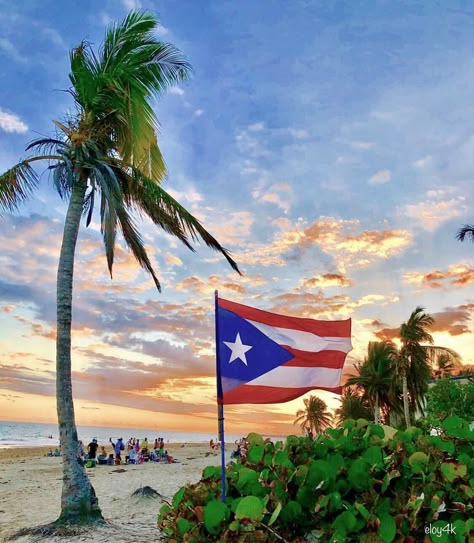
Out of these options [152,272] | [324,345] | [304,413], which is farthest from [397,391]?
[324,345]

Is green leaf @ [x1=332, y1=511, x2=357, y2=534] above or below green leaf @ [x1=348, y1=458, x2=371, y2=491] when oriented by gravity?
below

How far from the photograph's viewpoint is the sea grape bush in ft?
8.31

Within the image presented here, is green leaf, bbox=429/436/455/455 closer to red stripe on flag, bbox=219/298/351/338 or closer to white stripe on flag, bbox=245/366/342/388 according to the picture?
white stripe on flag, bbox=245/366/342/388

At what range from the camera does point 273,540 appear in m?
2.54

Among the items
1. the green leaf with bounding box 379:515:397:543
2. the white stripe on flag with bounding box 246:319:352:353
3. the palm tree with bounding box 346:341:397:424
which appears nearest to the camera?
the green leaf with bounding box 379:515:397:543

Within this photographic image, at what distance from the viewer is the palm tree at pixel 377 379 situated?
4894 cm

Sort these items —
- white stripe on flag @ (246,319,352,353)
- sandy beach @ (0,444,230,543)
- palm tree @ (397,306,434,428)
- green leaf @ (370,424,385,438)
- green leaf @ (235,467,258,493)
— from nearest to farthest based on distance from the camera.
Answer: green leaf @ (235,467,258,493) → green leaf @ (370,424,385,438) → white stripe on flag @ (246,319,352,353) → sandy beach @ (0,444,230,543) → palm tree @ (397,306,434,428)

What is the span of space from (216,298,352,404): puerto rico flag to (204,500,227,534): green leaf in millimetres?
1424

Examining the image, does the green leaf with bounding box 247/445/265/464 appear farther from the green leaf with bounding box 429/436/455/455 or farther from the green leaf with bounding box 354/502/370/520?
the green leaf with bounding box 429/436/455/455

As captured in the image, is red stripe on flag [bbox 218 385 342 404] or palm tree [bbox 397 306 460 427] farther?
palm tree [bbox 397 306 460 427]

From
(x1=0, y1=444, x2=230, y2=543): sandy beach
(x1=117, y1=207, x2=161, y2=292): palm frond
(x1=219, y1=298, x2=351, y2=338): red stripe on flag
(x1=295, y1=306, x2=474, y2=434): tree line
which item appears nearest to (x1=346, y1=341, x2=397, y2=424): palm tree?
(x1=295, y1=306, x2=474, y2=434): tree line

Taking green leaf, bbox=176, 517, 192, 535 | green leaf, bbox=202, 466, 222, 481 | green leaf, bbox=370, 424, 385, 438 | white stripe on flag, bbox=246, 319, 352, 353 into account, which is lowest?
green leaf, bbox=176, 517, 192, 535

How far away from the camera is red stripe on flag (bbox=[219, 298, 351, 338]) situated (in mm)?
4344

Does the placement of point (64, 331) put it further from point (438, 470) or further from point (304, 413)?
point (304, 413)
